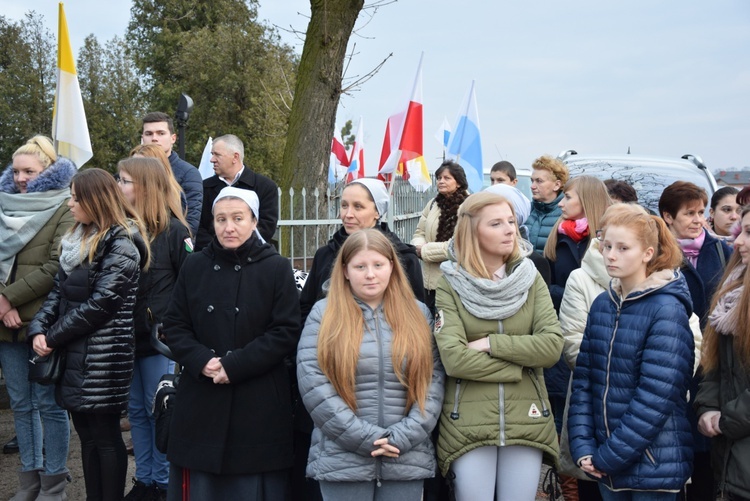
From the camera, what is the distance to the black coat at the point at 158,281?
4371mm

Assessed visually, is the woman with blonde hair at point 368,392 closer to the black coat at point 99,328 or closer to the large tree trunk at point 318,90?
the black coat at point 99,328

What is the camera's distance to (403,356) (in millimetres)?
3287

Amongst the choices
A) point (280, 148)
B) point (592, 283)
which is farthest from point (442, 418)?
point (280, 148)

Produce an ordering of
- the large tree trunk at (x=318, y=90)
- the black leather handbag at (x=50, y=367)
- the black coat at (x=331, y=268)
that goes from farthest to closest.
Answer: the large tree trunk at (x=318, y=90) → the black leather handbag at (x=50, y=367) → the black coat at (x=331, y=268)

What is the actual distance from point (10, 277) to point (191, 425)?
6.52 feet

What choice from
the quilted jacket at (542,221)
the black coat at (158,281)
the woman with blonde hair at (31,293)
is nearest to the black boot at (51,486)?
the woman with blonde hair at (31,293)

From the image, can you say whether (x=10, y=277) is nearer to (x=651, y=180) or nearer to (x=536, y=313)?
(x=536, y=313)

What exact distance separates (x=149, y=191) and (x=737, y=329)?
3.28 metres

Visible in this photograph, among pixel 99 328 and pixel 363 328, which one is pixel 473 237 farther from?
pixel 99 328

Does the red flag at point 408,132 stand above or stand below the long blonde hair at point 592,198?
above

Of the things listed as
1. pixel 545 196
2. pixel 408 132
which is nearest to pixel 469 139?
pixel 408 132

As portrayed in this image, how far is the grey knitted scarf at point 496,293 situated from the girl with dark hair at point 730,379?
818mm

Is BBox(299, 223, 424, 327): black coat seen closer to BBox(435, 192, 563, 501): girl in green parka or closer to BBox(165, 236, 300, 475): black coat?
BBox(165, 236, 300, 475): black coat

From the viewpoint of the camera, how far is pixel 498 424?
127 inches
